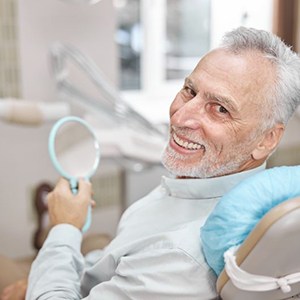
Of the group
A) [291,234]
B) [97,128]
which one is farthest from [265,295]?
[97,128]

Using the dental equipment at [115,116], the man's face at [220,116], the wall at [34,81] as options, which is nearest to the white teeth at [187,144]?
the man's face at [220,116]

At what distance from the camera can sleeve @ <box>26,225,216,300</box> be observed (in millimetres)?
957

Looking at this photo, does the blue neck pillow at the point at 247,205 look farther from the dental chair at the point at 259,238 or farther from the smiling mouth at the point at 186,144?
the smiling mouth at the point at 186,144

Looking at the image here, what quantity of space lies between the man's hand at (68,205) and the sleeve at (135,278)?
0.08 m

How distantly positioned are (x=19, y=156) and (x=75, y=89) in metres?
0.43

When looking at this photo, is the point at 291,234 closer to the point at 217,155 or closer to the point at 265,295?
the point at 265,295

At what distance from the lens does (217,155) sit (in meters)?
1.10

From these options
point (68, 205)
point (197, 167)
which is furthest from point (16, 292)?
point (197, 167)

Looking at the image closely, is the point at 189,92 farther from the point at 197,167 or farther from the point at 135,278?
the point at 135,278

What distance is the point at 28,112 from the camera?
6.65 ft

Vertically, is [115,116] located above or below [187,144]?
below

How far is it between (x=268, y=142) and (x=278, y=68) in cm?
18

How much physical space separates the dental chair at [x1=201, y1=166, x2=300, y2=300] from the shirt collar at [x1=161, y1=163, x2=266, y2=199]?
0.69 ft

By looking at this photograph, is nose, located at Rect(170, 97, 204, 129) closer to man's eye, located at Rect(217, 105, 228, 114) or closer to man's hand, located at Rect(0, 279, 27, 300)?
man's eye, located at Rect(217, 105, 228, 114)
